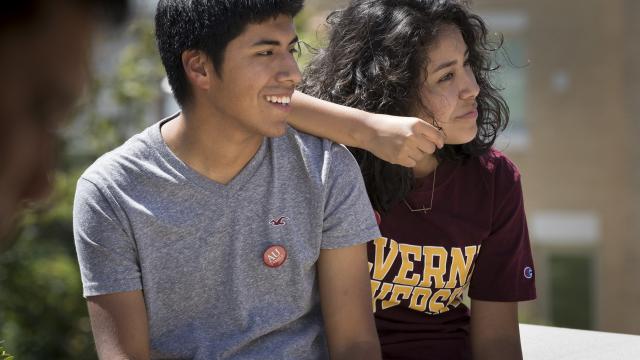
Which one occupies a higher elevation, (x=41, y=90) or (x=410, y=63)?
(x=410, y=63)

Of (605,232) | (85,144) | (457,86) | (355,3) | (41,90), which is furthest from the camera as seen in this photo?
(605,232)

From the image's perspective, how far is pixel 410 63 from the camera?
3021 millimetres

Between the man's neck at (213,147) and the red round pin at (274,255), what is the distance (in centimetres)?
21

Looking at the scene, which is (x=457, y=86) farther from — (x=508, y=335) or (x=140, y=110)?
(x=140, y=110)

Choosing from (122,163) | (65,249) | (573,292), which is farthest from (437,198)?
(573,292)

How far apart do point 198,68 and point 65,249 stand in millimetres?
5124

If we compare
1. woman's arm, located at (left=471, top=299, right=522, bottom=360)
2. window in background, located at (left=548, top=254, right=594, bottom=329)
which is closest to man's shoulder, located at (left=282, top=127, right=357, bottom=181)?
woman's arm, located at (left=471, top=299, right=522, bottom=360)

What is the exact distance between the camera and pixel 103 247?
2.57m

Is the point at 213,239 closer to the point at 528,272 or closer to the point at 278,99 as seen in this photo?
the point at 278,99

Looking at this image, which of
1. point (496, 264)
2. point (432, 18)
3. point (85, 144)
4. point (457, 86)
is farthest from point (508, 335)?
point (85, 144)

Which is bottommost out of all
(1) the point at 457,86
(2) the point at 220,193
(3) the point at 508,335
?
(3) the point at 508,335

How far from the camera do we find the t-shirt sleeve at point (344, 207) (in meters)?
2.73

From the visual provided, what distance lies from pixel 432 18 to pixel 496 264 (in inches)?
28.8

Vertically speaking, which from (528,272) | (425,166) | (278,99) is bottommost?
(528,272)
